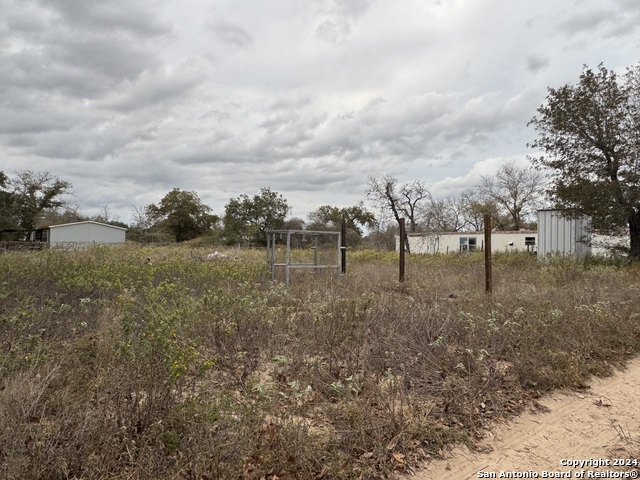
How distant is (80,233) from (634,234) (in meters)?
48.6

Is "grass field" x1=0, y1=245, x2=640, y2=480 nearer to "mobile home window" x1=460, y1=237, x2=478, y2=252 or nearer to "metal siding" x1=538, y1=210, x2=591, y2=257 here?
"metal siding" x1=538, y1=210, x2=591, y2=257

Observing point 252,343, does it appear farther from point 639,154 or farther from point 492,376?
point 639,154

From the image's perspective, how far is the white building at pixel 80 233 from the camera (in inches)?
1764

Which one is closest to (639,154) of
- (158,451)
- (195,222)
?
(158,451)

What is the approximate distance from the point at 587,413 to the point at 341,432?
267cm

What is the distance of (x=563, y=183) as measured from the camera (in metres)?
18.0

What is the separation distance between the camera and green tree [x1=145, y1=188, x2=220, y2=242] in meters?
55.5

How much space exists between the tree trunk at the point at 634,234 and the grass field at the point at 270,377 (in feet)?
37.9

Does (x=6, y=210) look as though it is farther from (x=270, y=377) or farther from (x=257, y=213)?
(x=270, y=377)

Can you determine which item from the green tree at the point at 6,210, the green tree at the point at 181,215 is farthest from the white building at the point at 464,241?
the green tree at the point at 6,210

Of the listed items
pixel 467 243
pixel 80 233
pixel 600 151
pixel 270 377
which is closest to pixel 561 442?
pixel 270 377

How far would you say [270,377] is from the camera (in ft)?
15.8

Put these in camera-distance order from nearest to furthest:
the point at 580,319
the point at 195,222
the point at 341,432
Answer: the point at 341,432 → the point at 580,319 → the point at 195,222

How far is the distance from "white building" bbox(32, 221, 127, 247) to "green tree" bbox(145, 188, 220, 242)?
6.58 m
